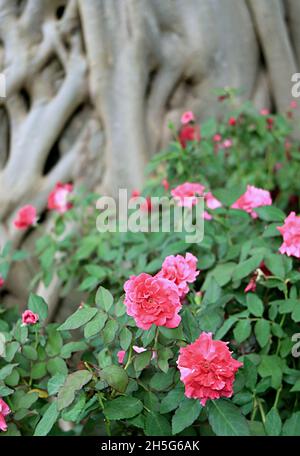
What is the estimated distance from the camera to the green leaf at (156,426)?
1270mm

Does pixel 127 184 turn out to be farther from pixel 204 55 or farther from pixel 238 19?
pixel 238 19

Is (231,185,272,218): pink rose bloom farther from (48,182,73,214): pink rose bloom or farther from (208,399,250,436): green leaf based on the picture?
(48,182,73,214): pink rose bloom

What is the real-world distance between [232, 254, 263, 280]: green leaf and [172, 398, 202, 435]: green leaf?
0.40 metres

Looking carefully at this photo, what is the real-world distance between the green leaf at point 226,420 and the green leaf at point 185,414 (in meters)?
0.02

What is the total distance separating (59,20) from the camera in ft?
9.39

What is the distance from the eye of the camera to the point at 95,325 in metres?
1.27

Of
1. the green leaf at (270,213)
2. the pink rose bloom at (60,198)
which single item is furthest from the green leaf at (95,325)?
the pink rose bloom at (60,198)

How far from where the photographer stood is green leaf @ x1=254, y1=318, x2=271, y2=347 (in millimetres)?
1486

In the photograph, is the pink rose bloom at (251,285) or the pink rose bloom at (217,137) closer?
the pink rose bloom at (251,285)

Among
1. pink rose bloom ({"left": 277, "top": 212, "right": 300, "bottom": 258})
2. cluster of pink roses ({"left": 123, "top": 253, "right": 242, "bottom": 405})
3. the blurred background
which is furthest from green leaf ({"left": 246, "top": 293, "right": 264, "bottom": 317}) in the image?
the blurred background

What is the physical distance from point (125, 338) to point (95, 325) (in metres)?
0.06

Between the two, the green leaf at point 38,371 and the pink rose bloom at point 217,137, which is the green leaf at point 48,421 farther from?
the pink rose bloom at point 217,137

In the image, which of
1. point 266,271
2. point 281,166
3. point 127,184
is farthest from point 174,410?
point 281,166

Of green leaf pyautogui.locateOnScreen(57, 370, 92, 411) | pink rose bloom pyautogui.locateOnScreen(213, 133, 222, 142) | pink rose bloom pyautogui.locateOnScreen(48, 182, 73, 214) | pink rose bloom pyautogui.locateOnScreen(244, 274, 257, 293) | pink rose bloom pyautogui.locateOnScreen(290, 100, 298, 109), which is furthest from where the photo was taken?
pink rose bloom pyautogui.locateOnScreen(290, 100, 298, 109)
